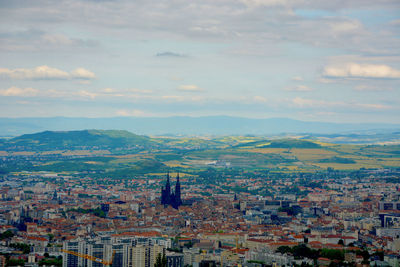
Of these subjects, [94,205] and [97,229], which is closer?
[97,229]

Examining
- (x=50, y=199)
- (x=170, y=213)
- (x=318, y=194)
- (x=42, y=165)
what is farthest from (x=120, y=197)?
(x=42, y=165)

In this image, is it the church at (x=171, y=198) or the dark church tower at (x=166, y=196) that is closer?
the church at (x=171, y=198)

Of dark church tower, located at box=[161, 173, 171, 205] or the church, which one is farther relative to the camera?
dark church tower, located at box=[161, 173, 171, 205]

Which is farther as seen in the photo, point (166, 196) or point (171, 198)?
point (166, 196)

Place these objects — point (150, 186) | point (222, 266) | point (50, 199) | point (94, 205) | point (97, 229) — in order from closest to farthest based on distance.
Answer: point (222, 266), point (97, 229), point (94, 205), point (50, 199), point (150, 186)

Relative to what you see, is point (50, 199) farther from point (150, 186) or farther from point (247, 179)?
point (247, 179)

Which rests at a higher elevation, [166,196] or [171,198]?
[166,196]

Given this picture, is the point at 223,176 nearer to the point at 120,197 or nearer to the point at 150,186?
the point at 150,186

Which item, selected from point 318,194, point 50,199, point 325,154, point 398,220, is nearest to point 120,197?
point 50,199

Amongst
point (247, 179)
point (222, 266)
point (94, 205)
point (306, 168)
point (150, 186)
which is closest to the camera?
point (222, 266)
